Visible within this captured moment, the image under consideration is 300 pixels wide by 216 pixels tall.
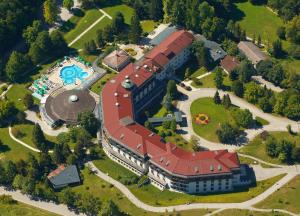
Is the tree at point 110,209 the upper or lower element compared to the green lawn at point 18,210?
upper

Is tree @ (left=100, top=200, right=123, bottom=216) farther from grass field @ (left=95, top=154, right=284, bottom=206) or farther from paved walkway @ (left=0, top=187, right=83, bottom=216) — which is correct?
paved walkway @ (left=0, top=187, right=83, bottom=216)

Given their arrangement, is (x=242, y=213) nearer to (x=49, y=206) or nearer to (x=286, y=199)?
(x=286, y=199)

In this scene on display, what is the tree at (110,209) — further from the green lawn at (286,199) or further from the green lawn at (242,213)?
the green lawn at (286,199)

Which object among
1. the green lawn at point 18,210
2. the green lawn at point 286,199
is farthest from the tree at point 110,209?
the green lawn at point 286,199

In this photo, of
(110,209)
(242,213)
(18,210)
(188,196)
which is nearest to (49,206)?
(18,210)

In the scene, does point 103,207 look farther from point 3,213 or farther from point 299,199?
point 299,199

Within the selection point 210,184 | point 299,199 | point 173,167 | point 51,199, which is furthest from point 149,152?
point 299,199

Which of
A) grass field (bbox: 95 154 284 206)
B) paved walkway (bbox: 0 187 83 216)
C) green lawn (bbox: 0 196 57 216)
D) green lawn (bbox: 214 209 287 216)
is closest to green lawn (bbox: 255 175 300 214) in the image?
green lawn (bbox: 214 209 287 216)
